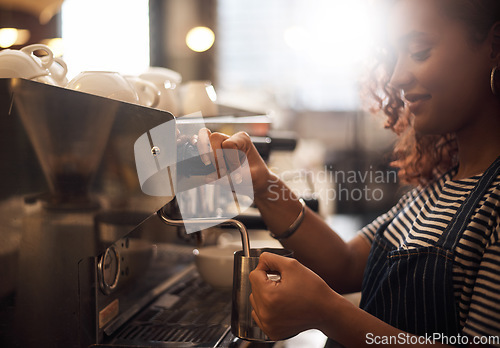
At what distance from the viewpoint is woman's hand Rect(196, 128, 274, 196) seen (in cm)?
82

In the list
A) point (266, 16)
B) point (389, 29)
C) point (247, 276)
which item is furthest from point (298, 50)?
point (247, 276)

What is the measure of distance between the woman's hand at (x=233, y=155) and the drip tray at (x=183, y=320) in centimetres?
24

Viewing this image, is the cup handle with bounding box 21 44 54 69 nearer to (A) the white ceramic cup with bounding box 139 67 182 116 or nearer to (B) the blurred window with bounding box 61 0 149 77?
(A) the white ceramic cup with bounding box 139 67 182 116

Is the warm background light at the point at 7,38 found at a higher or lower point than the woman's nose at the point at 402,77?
higher

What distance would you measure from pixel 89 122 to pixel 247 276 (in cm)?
30

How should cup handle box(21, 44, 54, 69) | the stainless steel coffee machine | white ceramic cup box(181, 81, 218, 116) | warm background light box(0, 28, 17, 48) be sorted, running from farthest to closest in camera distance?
1. warm background light box(0, 28, 17, 48)
2. white ceramic cup box(181, 81, 218, 116)
3. cup handle box(21, 44, 54, 69)
4. the stainless steel coffee machine

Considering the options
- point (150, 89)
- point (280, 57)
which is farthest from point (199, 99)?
point (280, 57)

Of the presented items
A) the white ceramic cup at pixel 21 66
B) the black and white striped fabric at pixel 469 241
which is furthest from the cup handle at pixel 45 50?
the black and white striped fabric at pixel 469 241

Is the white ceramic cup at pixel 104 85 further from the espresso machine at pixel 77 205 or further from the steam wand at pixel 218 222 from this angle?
the steam wand at pixel 218 222

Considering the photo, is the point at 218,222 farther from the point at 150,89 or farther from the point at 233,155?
the point at 150,89

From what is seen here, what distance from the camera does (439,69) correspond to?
738 mm

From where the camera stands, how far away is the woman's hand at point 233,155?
2.69ft

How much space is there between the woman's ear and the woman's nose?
121 mm

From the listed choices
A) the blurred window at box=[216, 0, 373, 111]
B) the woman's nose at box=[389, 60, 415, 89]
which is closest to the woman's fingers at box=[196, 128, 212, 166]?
the woman's nose at box=[389, 60, 415, 89]
